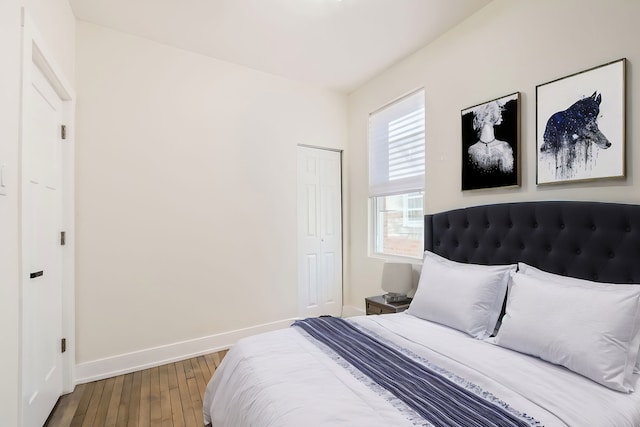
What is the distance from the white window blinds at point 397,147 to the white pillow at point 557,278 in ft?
4.03

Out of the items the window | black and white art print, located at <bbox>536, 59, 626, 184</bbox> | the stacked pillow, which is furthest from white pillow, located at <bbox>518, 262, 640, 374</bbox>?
the window

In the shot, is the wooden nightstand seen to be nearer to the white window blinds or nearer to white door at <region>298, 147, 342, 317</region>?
white door at <region>298, 147, 342, 317</region>

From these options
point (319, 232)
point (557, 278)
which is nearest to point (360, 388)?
point (557, 278)

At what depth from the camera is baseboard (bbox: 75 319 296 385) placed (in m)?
2.40

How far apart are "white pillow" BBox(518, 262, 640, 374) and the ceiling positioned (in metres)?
1.96

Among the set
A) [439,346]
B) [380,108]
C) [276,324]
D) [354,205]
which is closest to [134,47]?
[380,108]

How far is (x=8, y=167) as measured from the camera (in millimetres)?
1301

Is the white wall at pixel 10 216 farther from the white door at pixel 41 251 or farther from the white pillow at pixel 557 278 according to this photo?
the white pillow at pixel 557 278

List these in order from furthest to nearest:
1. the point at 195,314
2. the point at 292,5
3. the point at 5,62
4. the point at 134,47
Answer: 1. the point at 195,314
2. the point at 134,47
3. the point at 292,5
4. the point at 5,62

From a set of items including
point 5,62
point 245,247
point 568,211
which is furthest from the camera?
point 245,247

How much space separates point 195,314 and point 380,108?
9.46 ft

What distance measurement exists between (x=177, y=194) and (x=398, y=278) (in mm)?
2188

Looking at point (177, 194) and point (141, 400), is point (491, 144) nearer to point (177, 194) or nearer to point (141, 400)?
point (177, 194)

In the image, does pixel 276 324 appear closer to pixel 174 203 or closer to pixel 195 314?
pixel 195 314
